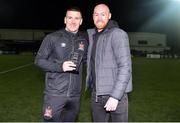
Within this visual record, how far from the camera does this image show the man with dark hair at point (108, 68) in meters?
4.53

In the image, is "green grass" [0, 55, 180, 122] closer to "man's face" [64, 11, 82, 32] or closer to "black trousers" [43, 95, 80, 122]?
"black trousers" [43, 95, 80, 122]

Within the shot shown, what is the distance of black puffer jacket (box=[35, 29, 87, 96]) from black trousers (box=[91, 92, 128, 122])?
391 millimetres

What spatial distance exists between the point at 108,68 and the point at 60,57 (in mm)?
733

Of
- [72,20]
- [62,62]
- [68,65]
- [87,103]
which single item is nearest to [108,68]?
[68,65]

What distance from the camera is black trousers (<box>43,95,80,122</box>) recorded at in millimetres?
5129

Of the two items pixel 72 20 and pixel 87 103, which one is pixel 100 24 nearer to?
pixel 72 20

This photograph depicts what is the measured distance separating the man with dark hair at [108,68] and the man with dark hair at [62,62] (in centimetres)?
26

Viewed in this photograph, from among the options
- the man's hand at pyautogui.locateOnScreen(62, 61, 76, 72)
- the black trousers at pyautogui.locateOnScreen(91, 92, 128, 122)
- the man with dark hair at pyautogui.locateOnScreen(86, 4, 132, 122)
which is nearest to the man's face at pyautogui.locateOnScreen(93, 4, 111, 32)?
the man with dark hair at pyautogui.locateOnScreen(86, 4, 132, 122)

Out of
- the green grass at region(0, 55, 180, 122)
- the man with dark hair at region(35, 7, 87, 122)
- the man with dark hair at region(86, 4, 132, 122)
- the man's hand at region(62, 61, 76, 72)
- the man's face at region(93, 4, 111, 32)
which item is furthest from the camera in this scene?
the green grass at region(0, 55, 180, 122)

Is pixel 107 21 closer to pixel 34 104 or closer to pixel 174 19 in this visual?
pixel 34 104

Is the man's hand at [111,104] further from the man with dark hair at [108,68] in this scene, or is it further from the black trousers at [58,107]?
the black trousers at [58,107]

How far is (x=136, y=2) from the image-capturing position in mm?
62875

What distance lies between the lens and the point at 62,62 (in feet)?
16.5

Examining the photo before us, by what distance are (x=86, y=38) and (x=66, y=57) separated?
36cm
